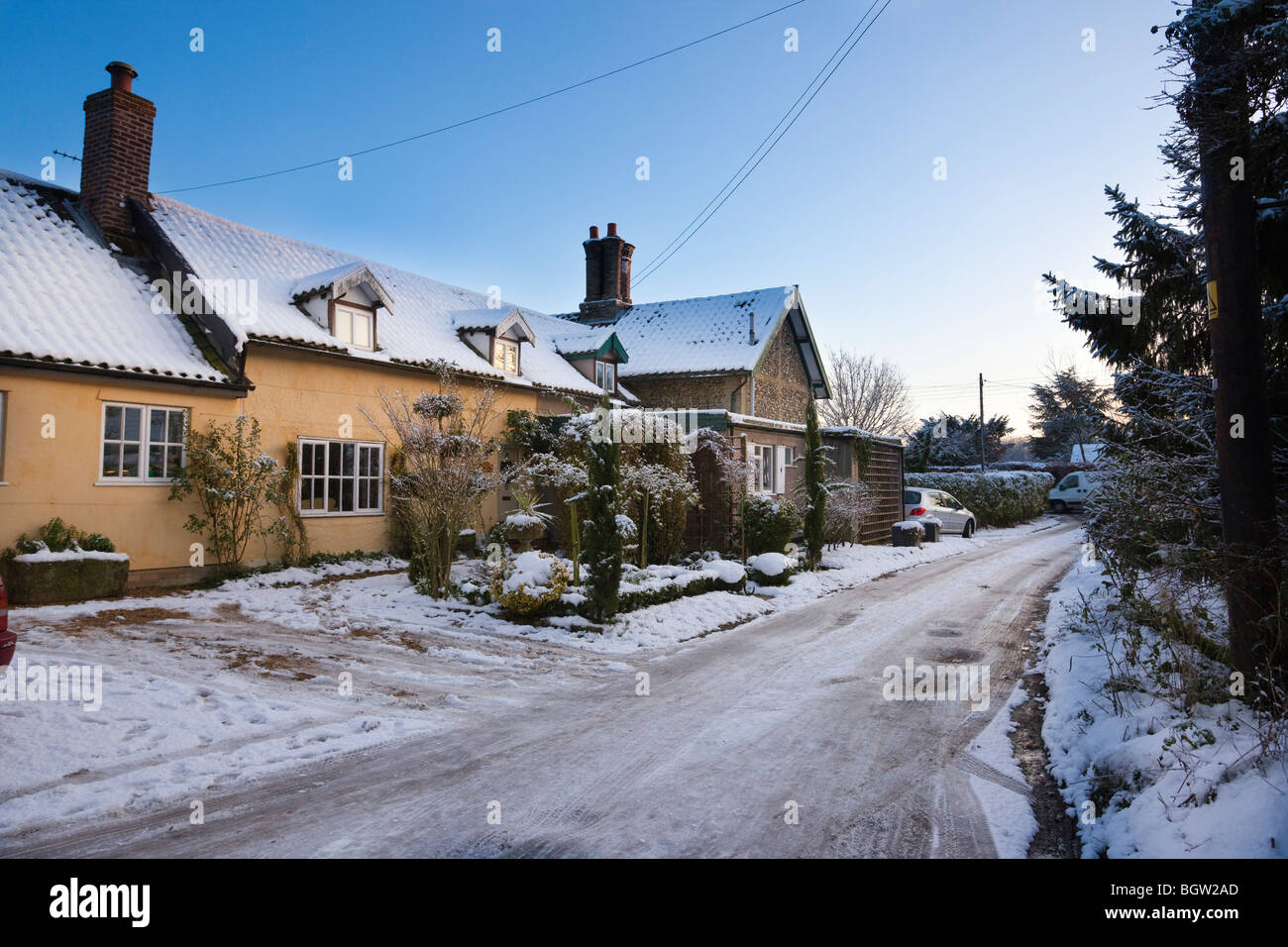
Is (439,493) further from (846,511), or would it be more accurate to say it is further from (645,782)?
(846,511)

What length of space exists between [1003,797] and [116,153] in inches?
696

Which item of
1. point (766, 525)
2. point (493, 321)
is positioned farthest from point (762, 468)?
point (493, 321)

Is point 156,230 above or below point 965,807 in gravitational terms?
above

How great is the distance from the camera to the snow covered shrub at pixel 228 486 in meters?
12.2

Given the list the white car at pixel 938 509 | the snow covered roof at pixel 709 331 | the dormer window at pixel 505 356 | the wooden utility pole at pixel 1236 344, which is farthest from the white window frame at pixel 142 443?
the white car at pixel 938 509

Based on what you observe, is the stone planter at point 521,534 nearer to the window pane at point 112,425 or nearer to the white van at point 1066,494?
the window pane at point 112,425

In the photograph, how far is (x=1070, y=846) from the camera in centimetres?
383

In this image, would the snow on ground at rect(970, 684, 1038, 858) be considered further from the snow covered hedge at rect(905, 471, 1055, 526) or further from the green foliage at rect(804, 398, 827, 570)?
the snow covered hedge at rect(905, 471, 1055, 526)

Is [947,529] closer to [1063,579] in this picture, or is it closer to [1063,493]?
[1063,579]

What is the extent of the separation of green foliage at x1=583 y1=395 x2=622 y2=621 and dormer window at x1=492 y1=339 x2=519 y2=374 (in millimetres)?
9978

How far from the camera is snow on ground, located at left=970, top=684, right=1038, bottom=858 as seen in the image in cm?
387
